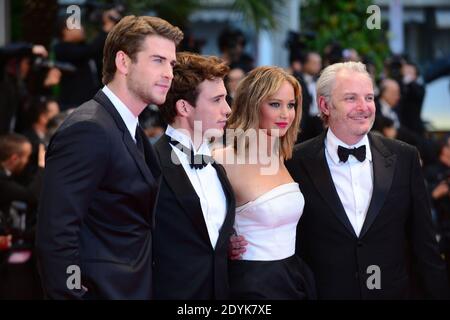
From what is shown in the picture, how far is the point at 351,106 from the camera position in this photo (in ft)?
12.1

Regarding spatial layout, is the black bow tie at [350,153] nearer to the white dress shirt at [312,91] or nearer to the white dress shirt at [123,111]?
the white dress shirt at [123,111]

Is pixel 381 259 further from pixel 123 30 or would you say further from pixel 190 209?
pixel 123 30

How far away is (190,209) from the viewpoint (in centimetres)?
320

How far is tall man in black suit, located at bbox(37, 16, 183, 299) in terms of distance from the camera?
267cm

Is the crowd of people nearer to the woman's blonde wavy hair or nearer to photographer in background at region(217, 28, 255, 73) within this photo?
the woman's blonde wavy hair

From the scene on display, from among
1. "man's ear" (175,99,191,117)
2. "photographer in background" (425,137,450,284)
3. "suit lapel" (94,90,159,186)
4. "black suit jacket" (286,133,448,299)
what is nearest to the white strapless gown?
"black suit jacket" (286,133,448,299)

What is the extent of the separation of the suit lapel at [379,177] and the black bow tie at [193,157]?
2.50ft

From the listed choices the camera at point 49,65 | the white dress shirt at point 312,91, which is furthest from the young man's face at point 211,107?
the camera at point 49,65

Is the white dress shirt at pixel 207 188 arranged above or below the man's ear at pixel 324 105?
below

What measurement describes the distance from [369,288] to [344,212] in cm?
34

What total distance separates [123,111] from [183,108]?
0.53 meters

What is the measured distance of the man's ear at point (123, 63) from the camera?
2.93m

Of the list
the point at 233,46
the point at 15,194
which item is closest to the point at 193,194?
the point at 15,194
